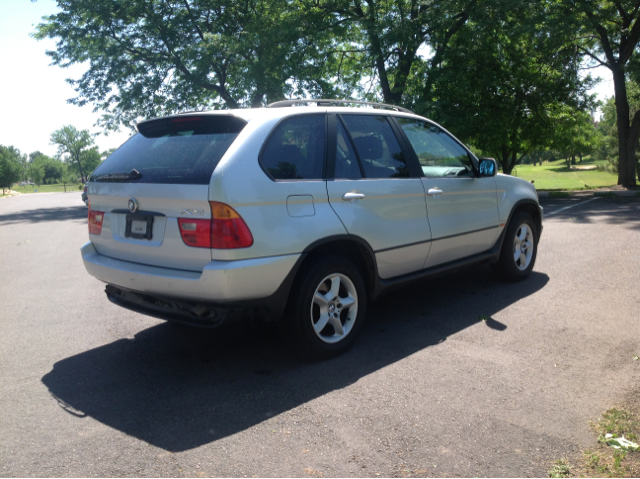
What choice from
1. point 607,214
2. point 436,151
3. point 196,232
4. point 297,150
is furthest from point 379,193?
point 607,214

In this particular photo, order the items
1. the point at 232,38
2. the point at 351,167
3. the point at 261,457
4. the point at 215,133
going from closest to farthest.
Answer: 1. the point at 261,457
2. the point at 215,133
3. the point at 351,167
4. the point at 232,38

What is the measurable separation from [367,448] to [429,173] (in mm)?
2944

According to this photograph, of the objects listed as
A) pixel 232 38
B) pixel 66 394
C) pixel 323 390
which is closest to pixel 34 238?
pixel 66 394

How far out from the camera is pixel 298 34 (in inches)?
839

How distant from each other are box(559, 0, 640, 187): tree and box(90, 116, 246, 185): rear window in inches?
681

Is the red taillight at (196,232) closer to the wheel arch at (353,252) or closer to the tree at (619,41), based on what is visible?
the wheel arch at (353,252)

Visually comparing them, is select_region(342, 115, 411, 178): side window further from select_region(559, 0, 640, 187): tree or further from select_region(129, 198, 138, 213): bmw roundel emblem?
select_region(559, 0, 640, 187): tree

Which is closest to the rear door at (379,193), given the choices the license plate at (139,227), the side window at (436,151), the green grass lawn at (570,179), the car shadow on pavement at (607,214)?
the side window at (436,151)

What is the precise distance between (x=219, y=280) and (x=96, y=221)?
4.97 ft

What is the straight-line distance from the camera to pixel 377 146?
4762 millimetres

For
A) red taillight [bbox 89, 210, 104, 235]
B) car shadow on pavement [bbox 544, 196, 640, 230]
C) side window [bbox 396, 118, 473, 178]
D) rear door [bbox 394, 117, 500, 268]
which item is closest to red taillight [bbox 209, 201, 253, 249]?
red taillight [bbox 89, 210, 104, 235]

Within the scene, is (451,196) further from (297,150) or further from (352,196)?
(297,150)

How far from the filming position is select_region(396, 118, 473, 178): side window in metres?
5.18

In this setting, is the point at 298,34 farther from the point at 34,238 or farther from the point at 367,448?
the point at 367,448
